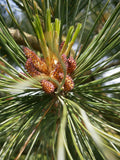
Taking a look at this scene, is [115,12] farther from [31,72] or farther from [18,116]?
[18,116]

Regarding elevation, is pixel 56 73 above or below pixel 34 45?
below

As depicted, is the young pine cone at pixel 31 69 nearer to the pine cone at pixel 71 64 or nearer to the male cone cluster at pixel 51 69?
the male cone cluster at pixel 51 69

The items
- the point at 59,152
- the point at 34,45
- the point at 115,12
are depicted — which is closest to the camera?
the point at 59,152

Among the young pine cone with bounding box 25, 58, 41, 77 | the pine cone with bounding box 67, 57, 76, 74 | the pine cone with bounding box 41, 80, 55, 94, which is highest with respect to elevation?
the young pine cone with bounding box 25, 58, 41, 77

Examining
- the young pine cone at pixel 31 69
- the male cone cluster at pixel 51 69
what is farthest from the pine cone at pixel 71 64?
the young pine cone at pixel 31 69

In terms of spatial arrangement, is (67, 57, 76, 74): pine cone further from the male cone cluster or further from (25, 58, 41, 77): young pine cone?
(25, 58, 41, 77): young pine cone

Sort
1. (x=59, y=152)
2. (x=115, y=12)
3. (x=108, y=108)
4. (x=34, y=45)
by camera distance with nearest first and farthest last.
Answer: (x=59, y=152), (x=115, y=12), (x=108, y=108), (x=34, y=45)

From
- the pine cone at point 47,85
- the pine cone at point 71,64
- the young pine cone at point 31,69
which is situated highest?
the young pine cone at point 31,69

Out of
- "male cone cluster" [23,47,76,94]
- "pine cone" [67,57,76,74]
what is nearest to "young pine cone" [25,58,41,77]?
"male cone cluster" [23,47,76,94]

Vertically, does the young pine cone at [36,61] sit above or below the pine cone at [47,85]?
above

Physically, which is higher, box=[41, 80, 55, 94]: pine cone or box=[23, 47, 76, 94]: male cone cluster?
box=[23, 47, 76, 94]: male cone cluster

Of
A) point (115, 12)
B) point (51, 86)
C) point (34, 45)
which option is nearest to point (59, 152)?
point (51, 86)
